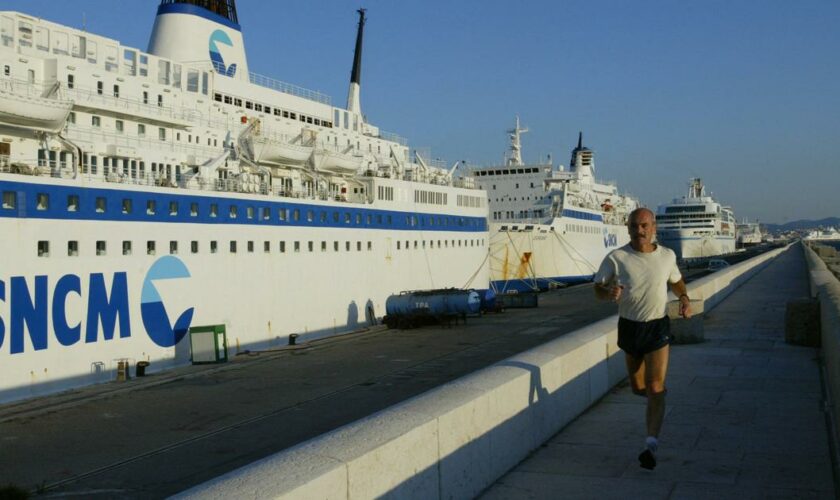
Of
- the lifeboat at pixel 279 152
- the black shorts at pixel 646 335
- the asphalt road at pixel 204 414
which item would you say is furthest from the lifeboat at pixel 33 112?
the black shorts at pixel 646 335

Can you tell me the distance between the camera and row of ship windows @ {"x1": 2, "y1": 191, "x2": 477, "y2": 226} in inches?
727

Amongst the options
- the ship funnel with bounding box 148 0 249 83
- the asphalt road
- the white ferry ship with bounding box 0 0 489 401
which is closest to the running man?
the asphalt road

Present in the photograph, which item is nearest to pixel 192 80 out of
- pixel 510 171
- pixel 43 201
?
pixel 43 201

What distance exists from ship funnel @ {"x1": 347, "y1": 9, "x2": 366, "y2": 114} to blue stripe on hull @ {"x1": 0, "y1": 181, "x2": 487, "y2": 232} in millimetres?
10068

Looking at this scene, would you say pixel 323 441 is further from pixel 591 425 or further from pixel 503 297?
pixel 503 297

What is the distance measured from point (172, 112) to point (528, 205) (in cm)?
4543

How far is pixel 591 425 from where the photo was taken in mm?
6633

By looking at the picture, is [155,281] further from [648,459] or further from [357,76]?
[357,76]

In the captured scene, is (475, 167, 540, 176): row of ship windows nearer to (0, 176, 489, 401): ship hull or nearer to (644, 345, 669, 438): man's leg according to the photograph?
(0, 176, 489, 401): ship hull

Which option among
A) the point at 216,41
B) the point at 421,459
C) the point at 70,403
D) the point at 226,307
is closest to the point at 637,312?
the point at 421,459

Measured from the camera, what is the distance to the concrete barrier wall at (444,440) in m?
3.35

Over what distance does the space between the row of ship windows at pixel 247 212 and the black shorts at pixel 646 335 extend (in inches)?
664

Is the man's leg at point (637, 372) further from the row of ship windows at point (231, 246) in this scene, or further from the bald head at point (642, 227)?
the row of ship windows at point (231, 246)

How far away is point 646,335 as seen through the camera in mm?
5367
